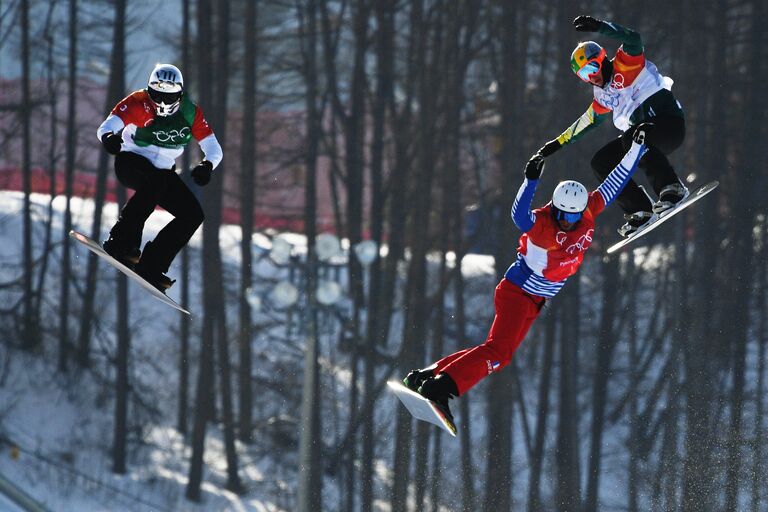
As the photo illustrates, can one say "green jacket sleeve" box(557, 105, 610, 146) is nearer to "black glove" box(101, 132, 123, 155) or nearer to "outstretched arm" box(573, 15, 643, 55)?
"outstretched arm" box(573, 15, 643, 55)

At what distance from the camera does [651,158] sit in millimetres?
9242

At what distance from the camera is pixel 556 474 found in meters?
26.8

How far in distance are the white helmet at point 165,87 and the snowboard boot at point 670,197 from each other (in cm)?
389

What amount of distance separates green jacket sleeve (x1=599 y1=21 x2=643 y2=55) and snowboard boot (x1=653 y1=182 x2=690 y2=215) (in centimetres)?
113

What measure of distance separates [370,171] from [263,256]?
142 inches

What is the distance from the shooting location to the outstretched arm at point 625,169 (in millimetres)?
8727

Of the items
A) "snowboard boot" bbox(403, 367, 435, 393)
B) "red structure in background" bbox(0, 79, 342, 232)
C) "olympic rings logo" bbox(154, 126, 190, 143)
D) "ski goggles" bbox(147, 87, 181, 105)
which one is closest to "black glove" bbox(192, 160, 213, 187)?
"olympic rings logo" bbox(154, 126, 190, 143)

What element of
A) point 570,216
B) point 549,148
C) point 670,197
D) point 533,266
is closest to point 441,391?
point 533,266

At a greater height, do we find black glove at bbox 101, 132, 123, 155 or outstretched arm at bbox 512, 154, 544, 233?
black glove at bbox 101, 132, 123, 155

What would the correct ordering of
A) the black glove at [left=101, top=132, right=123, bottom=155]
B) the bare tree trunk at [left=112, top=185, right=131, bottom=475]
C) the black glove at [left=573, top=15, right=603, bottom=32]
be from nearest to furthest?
1. the black glove at [left=573, top=15, right=603, bottom=32]
2. the black glove at [left=101, top=132, right=123, bottom=155]
3. the bare tree trunk at [left=112, top=185, right=131, bottom=475]

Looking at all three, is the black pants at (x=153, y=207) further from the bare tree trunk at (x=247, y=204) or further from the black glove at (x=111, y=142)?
the bare tree trunk at (x=247, y=204)

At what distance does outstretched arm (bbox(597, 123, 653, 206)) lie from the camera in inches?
344

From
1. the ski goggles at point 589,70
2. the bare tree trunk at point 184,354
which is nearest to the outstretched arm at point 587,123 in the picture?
the ski goggles at point 589,70

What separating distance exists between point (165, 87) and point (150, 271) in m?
1.55
